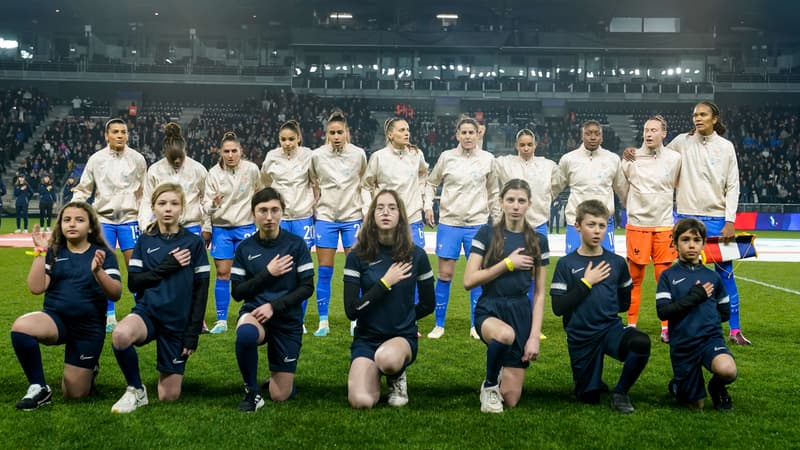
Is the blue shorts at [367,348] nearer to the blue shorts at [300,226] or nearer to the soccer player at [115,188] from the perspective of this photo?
the blue shorts at [300,226]

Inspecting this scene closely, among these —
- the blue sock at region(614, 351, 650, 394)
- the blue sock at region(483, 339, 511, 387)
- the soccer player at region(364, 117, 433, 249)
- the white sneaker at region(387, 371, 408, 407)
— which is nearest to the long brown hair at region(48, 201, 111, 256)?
the white sneaker at region(387, 371, 408, 407)

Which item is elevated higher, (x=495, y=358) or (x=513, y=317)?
(x=513, y=317)

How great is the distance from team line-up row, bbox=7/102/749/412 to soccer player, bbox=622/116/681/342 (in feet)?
0.05

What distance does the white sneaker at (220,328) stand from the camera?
762 cm

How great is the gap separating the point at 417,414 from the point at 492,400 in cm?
50

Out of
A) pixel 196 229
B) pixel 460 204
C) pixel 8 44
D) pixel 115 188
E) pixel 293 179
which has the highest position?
pixel 8 44

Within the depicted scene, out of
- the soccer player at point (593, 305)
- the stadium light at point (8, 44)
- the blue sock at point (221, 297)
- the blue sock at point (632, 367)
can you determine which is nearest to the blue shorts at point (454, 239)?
the blue sock at point (221, 297)

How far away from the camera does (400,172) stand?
7719mm

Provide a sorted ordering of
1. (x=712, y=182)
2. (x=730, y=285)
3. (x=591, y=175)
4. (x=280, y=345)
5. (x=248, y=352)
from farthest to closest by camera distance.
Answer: (x=591, y=175), (x=712, y=182), (x=730, y=285), (x=280, y=345), (x=248, y=352)

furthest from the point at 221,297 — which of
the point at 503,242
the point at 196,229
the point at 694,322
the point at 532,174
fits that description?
the point at 694,322

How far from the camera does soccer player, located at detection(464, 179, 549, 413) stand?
489cm

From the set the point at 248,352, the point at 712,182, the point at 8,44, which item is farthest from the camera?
the point at 8,44

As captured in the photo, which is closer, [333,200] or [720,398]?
[720,398]

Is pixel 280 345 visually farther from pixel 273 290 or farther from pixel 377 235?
pixel 377 235
